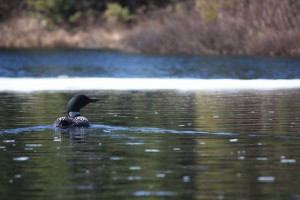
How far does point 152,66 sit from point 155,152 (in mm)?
31902

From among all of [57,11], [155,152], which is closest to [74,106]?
[155,152]

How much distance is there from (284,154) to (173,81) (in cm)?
1958

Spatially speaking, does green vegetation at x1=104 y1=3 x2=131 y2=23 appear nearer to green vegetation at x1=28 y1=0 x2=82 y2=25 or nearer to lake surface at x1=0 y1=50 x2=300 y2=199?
green vegetation at x1=28 y1=0 x2=82 y2=25

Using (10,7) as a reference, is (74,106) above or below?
below

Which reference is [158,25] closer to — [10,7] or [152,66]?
[152,66]

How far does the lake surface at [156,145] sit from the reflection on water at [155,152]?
0.01 m

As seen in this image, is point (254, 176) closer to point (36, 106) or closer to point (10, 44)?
point (36, 106)

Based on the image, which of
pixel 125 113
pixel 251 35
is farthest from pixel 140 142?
pixel 251 35

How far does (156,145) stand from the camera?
13.9m

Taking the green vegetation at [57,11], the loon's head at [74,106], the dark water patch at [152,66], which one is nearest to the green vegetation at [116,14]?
the green vegetation at [57,11]

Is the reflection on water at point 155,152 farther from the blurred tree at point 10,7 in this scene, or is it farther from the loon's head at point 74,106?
the blurred tree at point 10,7

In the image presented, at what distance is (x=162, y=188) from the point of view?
1026 centimetres

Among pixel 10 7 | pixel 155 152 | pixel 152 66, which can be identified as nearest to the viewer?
pixel 155 152

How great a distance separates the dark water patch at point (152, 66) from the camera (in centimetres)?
3689
